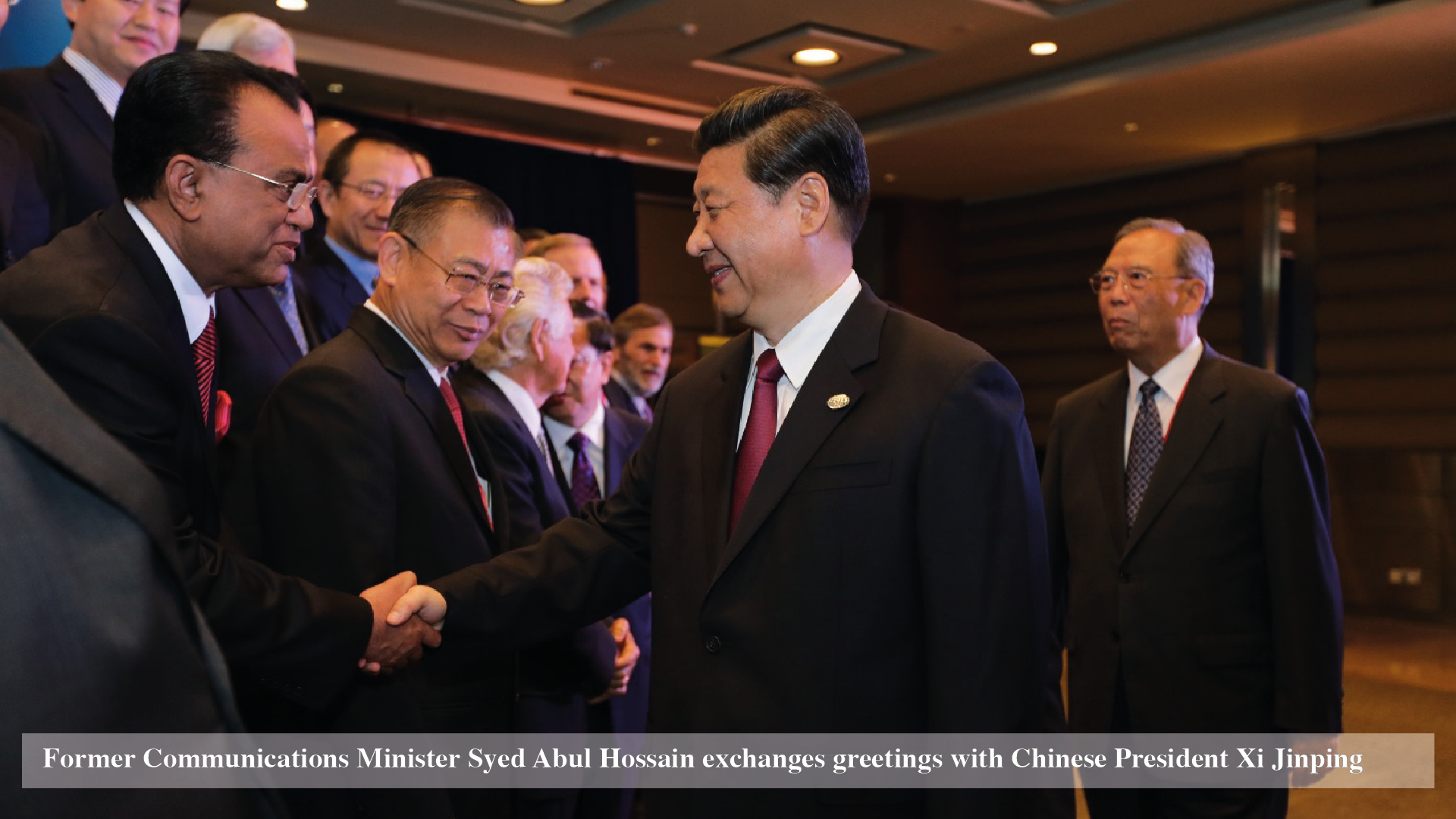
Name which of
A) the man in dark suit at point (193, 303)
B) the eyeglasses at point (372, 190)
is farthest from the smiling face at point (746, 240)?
the eyeglasses at point (372, 190)

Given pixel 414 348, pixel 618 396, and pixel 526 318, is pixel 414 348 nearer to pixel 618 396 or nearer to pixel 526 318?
pixel 526 318

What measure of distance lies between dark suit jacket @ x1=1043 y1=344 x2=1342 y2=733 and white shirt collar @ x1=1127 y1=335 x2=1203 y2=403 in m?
0.09

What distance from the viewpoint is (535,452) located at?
108 inches

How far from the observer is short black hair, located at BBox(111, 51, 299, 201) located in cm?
171

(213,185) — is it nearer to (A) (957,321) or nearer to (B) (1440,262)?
(B) (1440,262)

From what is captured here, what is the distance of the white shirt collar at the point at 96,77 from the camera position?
8.39 ft

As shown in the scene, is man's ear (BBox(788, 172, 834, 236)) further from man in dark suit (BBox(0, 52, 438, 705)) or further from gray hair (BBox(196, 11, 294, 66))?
gray hair (BBox(196, 11, 294, 66))

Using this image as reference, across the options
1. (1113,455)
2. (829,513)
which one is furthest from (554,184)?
(829,513)

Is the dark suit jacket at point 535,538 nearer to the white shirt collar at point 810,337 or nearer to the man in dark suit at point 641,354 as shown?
the white shirt collar at point 810,337

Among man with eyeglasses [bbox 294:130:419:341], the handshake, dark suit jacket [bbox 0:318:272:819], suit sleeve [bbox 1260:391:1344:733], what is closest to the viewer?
dark suit jacket [bbox 0:318:272:819]

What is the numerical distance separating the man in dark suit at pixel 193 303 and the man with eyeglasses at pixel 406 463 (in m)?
0.12

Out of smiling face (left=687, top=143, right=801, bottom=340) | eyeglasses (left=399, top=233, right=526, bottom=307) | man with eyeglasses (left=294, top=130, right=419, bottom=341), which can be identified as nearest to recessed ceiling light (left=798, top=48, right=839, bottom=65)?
man with eyeglasses (left=294, top=130, right=419, bottom=341)

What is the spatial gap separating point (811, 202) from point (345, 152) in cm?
197

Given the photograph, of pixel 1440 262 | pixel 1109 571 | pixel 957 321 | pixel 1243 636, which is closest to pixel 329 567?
pixel 1109 571
